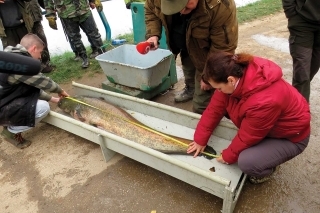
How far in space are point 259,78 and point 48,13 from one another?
467cm

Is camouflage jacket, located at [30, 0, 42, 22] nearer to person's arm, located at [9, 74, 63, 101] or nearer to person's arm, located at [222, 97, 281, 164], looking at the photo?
person's arm, located at [9, 74, 63, 101]

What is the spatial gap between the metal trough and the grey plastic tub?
370 mm

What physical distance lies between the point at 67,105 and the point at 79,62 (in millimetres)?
2382

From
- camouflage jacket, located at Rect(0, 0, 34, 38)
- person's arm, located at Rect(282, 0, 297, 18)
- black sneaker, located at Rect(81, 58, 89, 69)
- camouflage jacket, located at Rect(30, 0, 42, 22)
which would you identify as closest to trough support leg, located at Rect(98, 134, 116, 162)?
person's arm, located at Rect(282, 0, 297, 18)

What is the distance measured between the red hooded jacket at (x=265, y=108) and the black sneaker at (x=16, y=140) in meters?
2.65

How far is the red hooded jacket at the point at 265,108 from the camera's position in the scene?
2205mm

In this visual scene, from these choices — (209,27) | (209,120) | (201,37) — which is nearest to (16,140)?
(209,120)

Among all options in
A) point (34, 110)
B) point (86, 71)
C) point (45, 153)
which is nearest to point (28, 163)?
point (45, 153)

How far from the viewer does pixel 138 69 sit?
153 inches

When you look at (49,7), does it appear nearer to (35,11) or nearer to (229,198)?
(35,11)

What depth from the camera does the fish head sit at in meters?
3.93

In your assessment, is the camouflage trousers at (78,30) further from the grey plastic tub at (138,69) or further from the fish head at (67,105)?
the fish head at (67,105)

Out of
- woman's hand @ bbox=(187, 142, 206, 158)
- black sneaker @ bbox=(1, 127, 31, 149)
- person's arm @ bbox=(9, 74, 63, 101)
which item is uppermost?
person's arm @ bbox=(9, 74, 63, 101)

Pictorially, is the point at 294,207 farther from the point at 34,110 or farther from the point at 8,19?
the point at 8,19
